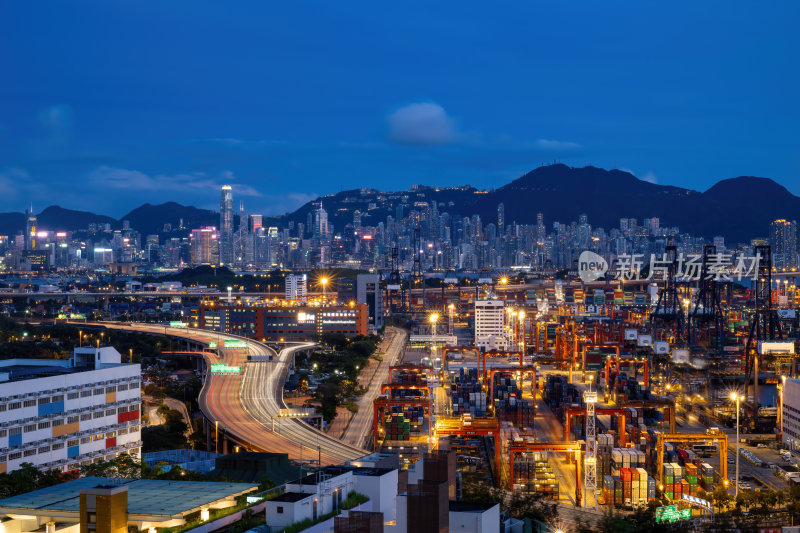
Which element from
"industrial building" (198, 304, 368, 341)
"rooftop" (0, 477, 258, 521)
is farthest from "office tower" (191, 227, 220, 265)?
"rooftop" (0, 477, 258, 521)

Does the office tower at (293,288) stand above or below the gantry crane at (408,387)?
above

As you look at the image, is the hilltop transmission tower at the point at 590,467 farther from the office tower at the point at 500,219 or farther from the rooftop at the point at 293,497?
the office tower at the point at 500,219

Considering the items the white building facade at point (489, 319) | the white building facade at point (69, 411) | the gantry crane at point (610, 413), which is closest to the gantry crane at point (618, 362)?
the gantry crane at point (610, 413)

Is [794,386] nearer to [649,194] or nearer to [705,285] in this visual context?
[705,285]

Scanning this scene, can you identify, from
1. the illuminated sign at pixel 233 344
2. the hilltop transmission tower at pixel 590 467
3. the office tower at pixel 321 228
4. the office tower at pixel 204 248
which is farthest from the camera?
the office tower at pixel 321 228

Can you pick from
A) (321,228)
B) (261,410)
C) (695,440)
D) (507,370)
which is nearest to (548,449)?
(695,440)

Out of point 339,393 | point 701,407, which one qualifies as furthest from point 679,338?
point 339,393
